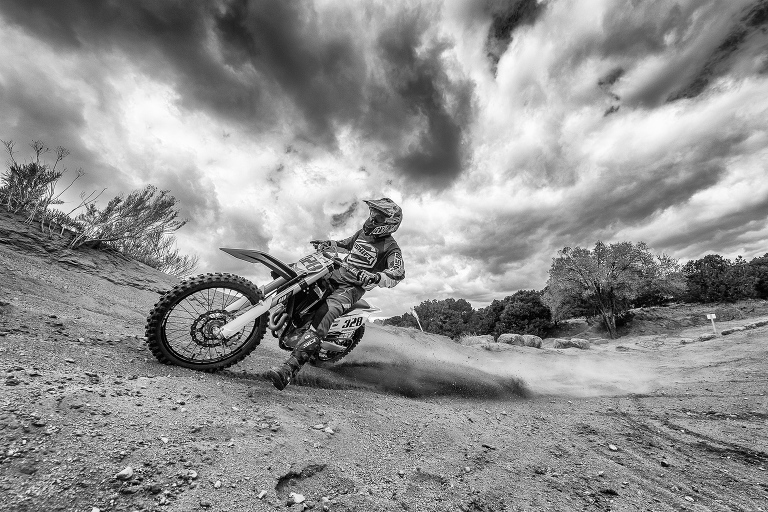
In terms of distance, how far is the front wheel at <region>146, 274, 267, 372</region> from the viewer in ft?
13.3

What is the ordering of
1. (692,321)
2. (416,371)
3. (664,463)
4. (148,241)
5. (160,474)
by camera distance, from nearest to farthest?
(160,474) → (664,463) → (416,371) → (148,241) → (692,321)

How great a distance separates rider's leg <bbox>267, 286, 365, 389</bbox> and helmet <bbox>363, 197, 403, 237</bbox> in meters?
1.12

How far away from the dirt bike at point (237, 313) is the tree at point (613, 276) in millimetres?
37122

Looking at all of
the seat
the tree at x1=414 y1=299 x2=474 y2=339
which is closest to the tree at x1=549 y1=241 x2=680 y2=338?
the tree at x1=414 y1=299 x2=474 y2=339

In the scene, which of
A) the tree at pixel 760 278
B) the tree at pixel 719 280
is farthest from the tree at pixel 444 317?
the tree at pixel 760 278

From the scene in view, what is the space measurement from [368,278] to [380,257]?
0.71 meters

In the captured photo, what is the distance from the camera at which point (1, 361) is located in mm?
2805

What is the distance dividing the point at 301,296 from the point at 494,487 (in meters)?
3.66

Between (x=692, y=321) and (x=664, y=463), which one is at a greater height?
(x=692, y=321)

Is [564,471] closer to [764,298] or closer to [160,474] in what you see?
[160,474]

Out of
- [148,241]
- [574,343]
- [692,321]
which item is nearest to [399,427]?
[148,241]

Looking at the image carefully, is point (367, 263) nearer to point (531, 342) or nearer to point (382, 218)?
point (382, 218)

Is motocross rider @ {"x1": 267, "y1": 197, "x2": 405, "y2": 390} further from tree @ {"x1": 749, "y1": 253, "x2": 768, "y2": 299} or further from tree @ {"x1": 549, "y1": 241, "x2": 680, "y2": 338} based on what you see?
tree @ {"x1": 749, "y1": 253, "x2": 768, "y2": 299}

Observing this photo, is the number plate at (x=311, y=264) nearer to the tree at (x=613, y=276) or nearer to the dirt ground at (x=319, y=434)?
the dirt ground at (x=319, y=434)
